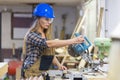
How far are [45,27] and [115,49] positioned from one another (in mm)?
2045

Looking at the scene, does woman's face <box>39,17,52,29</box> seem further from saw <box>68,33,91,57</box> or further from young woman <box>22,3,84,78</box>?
saw <box>68,33,91,57</box>

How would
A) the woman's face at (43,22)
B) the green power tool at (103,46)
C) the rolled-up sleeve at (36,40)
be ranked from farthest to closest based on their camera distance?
the green power tool at (103,46) → the woman's face at (43,22) → the rolled-up sleeve at (36,40)

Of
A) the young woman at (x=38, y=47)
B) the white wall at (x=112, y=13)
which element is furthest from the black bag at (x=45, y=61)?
the white wall at (x=112, y=13)

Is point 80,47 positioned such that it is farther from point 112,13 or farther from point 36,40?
point 112,13

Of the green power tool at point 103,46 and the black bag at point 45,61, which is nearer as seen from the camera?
the black bag at point 45,61

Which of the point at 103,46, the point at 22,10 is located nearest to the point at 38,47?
the point at 103,46

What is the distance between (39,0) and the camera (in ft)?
26.0

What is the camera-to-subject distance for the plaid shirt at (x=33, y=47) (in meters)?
2.40

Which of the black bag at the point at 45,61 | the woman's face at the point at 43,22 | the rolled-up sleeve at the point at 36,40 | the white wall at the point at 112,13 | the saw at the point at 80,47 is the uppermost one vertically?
the white wall at the point at 112,13

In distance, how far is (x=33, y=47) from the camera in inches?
97.7

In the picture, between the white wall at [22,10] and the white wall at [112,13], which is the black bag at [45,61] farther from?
the white wall at [22,10]

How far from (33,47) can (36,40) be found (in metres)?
0.11

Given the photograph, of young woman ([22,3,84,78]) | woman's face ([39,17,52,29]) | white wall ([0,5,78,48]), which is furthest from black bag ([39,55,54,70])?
white wall ([0,5,78,48])

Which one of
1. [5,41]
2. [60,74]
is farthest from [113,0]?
[5,41]
